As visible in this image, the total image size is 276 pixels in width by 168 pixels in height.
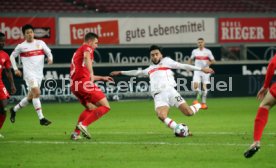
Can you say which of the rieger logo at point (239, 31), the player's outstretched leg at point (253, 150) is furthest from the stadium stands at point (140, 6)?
the player's outstretched leg at point (253, 150)

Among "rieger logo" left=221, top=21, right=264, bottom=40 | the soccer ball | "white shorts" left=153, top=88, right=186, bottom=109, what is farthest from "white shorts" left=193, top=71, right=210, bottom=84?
the soccer ball

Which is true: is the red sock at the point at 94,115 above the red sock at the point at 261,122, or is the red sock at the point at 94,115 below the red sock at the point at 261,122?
below

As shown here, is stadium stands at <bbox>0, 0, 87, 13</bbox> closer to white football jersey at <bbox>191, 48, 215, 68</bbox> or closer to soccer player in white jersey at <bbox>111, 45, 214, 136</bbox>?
white football jersey at <bbox>191, 48, 215, 68</bbox>

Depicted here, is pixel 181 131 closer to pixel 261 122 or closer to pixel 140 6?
pixel 261 122

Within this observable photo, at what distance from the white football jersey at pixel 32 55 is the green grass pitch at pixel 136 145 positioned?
1.28 meters

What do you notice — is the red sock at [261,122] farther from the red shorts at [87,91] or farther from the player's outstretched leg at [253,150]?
the red shorts at [87,91]

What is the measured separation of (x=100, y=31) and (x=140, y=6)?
3.02 m

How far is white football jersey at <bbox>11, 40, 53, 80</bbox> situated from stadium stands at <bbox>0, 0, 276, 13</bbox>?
1260 cm

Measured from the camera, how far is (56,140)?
11945 millimetres

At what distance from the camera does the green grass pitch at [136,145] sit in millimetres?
8859

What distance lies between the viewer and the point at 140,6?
2989 centimetres

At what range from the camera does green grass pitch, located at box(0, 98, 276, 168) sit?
8.86m

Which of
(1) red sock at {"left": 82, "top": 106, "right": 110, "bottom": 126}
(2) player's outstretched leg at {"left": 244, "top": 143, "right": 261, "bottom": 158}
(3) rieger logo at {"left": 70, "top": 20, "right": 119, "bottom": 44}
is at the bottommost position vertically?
(2) player's outstretched leg at {"left": 244, "top": 143, "right": 261, "bottom": 158}

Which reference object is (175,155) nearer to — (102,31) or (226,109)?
(226,109)
